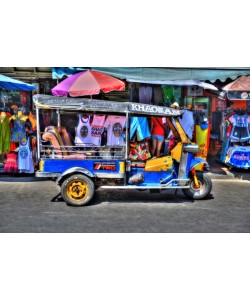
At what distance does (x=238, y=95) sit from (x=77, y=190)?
5.92 m

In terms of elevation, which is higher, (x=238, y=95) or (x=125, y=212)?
(x=238, y=95)

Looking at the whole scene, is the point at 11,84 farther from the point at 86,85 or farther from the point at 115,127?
the point at 115,127

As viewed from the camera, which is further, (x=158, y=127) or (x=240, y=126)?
(x=240, y=126)

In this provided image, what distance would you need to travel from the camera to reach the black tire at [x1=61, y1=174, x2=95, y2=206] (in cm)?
617

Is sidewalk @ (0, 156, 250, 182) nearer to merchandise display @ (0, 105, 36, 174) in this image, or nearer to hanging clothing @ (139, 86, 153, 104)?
merchandise display @ (0, 105, 36, 174)

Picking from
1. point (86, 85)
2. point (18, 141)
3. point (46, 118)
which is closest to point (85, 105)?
point (86, 85)

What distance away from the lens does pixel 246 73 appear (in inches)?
341

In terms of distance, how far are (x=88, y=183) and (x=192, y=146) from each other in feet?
8.01

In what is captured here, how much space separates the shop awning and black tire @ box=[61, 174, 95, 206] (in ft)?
11.7

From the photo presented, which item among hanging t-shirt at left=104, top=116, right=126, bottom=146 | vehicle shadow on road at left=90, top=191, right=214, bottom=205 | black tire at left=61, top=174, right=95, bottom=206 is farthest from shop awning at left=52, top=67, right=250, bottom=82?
black tire at left=61, top=174, right=95, bottom=206

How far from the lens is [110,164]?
248 inches

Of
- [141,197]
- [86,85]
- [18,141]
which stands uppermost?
[86,85]

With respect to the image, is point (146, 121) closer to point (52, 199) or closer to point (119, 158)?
point (119, 158)

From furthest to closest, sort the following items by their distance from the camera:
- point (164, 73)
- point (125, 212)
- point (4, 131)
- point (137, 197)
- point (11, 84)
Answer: point (4, 131)
point (164, 73)
point (11, 84)
point (137, 197)
point (125, 212)
